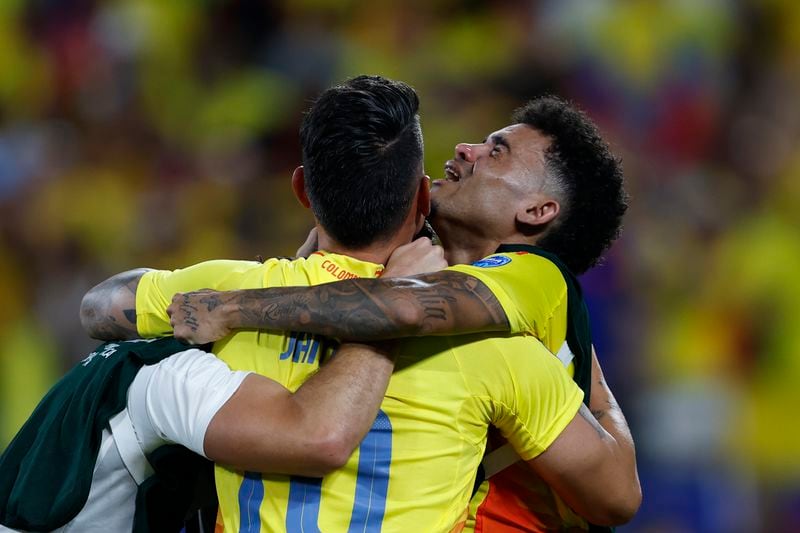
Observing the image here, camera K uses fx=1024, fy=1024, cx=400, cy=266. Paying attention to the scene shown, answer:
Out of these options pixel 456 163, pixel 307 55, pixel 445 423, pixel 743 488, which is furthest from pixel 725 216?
pixel 445 423

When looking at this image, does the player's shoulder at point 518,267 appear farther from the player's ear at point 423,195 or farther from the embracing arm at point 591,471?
the embracing arm at point 591,471

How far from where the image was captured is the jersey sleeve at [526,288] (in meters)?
2.41

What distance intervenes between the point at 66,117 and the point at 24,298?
1.28m

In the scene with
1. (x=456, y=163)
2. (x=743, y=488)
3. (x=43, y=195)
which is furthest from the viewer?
(x=43, y=195)

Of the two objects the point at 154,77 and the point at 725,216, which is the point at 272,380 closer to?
the point at 725,216

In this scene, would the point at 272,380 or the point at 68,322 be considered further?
the point at 68,322

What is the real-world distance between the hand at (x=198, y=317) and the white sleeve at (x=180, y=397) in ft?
0.14

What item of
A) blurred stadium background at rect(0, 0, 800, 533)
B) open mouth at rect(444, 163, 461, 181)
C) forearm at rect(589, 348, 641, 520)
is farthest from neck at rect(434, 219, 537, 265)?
blurred stadium background at rect(0, 0, 800, 533)

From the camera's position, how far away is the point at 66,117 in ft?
A: 22.2

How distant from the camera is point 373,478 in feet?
7.48

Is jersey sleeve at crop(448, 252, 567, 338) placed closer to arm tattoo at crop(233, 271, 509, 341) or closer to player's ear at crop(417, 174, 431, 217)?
arm tattoo at crop(233, 271, 509, 341)

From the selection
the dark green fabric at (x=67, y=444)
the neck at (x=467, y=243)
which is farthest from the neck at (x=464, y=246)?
the dark green fabric at (x=67, y=444)

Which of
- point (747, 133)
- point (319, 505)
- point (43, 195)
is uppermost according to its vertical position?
point (319, 505)

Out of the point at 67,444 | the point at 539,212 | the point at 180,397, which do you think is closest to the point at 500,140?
the point at 539,212
